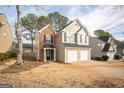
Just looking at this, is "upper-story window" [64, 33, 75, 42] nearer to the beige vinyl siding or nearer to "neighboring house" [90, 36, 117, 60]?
the beige vinyl siding

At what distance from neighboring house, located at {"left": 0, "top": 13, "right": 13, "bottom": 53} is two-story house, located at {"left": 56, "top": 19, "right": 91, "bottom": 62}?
1837mm

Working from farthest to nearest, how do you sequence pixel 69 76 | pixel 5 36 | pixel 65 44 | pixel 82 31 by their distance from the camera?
pixel 65 44 < pixel 82 31 < pixel 5 36 < pixel 69 76

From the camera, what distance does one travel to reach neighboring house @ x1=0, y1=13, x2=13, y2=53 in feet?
21.1

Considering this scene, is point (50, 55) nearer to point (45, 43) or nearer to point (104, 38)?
point (45, 43)

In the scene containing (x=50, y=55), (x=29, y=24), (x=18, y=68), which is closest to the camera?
(x=18, y=68)

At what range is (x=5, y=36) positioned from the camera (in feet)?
21.6

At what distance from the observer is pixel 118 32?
6.11 meters

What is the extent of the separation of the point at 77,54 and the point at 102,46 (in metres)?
0.97

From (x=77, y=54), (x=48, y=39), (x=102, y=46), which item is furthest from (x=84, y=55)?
(x=48, y=39)
